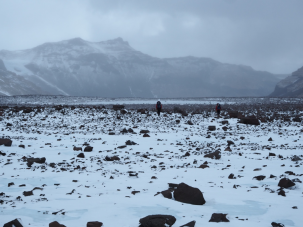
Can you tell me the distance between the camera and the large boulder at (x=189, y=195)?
7.09 m

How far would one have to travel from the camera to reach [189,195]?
7219mm

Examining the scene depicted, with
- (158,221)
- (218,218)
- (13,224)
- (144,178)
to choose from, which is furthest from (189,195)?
(13,224)

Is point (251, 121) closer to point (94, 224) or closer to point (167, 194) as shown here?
point (167, 194)

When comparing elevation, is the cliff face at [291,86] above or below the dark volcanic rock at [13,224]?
above

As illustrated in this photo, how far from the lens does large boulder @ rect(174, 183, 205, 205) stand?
279 inches

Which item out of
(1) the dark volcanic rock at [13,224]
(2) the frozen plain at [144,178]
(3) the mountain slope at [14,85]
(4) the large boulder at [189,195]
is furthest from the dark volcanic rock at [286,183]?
(3) the mountain slope at [14,85]

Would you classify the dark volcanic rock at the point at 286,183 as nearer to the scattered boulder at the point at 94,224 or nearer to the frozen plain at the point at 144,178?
the frozen plain at the point at 144,178

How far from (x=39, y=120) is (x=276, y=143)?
21170 millimetres

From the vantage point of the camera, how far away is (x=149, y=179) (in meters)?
9.62

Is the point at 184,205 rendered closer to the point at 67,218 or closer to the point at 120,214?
the point at 120,214

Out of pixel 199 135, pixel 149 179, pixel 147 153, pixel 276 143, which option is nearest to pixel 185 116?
pixel 199 135

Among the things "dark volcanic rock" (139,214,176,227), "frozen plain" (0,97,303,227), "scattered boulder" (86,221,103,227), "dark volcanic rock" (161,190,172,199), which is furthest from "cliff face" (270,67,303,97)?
"scattered boulder" (86,221,103,227)

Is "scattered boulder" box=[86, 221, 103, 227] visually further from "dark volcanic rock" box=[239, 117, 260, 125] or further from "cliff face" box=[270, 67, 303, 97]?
"cliff face" box=[270, 67, 303, 97]

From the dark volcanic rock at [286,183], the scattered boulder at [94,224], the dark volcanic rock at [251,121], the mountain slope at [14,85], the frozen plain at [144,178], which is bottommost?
the frozen plain at [144,178]
